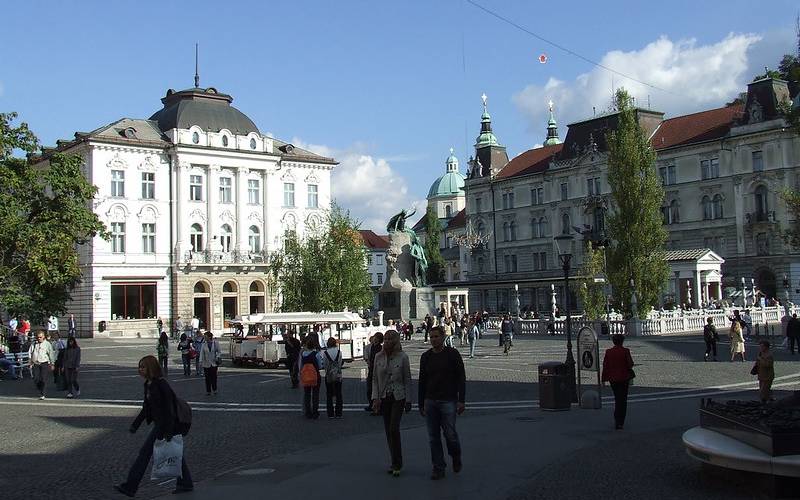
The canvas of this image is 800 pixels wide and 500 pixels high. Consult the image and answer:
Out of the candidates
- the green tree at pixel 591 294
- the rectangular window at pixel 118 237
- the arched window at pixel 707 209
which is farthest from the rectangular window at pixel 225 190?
the arched window at pixel 707 209

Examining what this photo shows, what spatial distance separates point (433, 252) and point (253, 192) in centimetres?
4873

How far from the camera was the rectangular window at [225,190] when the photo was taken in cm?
6975

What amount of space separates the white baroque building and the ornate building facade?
1914 cm

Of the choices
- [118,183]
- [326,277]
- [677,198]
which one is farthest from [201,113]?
[677,198]

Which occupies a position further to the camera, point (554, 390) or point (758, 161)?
point (758, 161)

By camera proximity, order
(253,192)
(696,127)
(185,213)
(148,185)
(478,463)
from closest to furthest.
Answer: (478,463)
(148,185)
(185,213)
(253,192)
(696,127)

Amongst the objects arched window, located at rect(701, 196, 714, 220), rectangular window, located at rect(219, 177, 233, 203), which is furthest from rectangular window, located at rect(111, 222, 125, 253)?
arched window, located at rect(701, 196, 714, 220)

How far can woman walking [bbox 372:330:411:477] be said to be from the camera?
10992 mm

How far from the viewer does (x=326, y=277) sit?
155ft

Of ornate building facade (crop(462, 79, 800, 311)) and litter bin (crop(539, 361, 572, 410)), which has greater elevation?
ornate building facade (crop(462, 79, 800, 311))

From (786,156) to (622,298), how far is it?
3178cm

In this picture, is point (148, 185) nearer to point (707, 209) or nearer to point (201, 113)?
point (201, 113)

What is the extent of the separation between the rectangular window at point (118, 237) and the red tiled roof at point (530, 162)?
48907 mm

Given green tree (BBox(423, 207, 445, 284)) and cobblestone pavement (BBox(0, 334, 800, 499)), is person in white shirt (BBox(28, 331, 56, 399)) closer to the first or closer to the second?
cobblestone pavement (BBox(0, 334, 800, 499))
